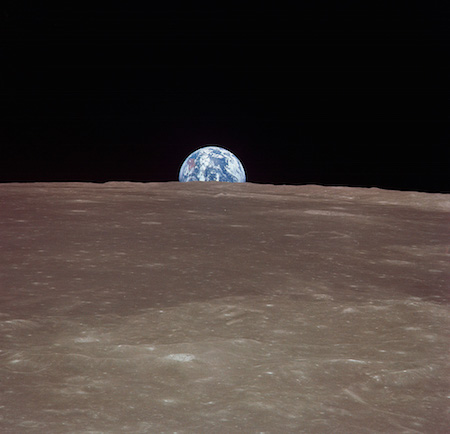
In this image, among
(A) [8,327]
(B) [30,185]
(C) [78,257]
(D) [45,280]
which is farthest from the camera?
(B) [30,185]

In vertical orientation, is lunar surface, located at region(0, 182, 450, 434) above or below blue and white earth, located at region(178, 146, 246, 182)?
below

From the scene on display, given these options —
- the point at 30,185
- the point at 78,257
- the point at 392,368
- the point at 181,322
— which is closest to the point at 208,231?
the point at 78,257

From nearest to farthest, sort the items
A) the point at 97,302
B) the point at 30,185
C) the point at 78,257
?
the point at 97,302, the point at 78,257, the point at 30,185

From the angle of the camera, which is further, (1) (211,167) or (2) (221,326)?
(1) (211,167)

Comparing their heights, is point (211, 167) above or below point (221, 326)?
above

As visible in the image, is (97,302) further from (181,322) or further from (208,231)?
(208,231)
